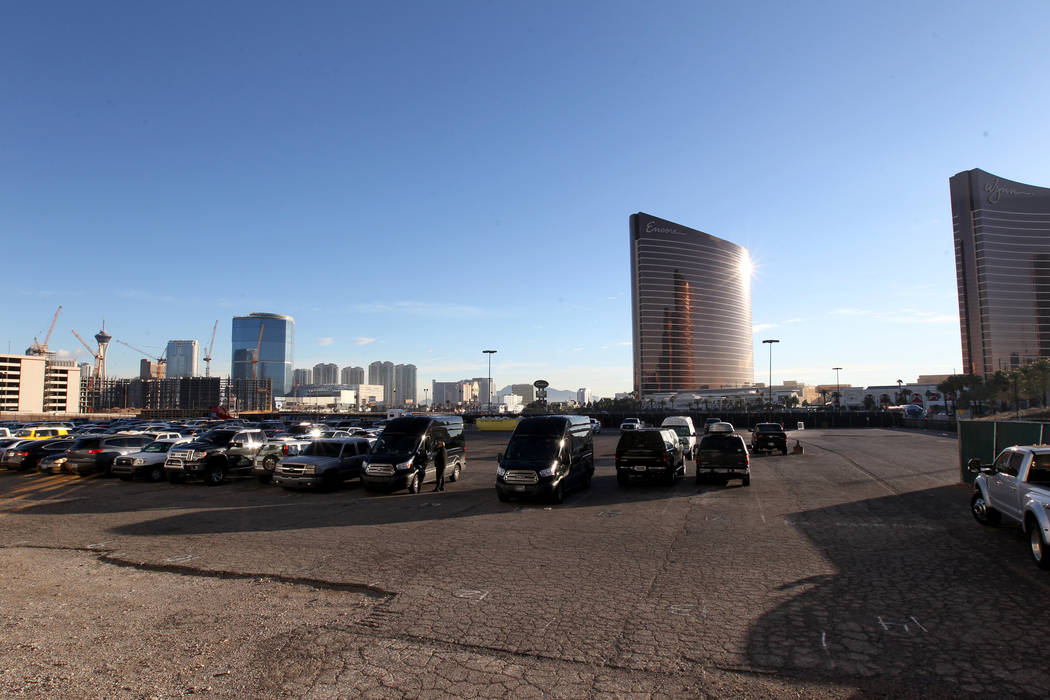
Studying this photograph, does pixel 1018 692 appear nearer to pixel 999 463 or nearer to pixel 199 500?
pixel 999 463

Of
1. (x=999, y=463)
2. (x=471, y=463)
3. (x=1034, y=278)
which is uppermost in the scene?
(x=1034, y=278)

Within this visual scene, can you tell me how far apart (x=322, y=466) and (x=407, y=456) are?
2854 millimetres

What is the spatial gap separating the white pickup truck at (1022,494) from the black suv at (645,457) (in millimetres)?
8153

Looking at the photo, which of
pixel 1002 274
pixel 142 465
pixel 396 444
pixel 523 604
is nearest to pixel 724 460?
pixel 396 444

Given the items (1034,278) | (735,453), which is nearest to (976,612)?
(735,453)

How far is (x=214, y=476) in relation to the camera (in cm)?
2034

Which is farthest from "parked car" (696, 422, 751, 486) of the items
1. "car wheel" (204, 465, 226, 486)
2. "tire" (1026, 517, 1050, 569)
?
"car wheel" (204, 465, 226, 486)

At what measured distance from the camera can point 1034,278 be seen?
163875 mm

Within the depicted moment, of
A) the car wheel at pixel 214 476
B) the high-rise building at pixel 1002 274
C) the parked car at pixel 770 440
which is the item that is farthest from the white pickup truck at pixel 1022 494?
A: the high-rise building at pixel 1002 274

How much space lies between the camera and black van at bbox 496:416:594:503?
15125 mm

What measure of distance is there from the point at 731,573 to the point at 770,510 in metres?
6.26

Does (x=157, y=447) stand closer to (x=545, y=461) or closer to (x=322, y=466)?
(x=322, y=466)

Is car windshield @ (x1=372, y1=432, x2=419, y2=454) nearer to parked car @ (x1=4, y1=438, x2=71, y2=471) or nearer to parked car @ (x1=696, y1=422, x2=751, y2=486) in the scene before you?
parked car @ (x1=696, y1=422, x2=751, y2=486)

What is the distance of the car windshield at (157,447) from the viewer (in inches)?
876
